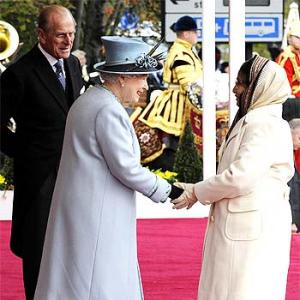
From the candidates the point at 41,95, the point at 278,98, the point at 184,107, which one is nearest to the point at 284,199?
the point at 278,98

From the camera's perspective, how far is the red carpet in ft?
24.6

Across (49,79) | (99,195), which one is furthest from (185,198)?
(49,79)

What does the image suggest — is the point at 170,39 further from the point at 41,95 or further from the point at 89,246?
the point at 89,246

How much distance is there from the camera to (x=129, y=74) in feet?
16.0

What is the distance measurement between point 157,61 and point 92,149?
1.76 feet

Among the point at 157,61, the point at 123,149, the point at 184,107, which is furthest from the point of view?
the point at 184,107

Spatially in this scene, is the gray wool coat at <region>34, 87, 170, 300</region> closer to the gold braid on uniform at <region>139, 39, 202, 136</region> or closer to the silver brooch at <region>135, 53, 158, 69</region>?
the silver brooch at <region>135, 53, 158, 69</region>

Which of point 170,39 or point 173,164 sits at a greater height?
point 170,39

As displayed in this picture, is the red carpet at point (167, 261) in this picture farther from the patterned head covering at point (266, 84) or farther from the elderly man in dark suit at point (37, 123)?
the patterned head covering at point (266, 84)

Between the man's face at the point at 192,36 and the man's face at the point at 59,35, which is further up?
the man's face at the point at 59,35

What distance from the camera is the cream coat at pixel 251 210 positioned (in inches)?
195

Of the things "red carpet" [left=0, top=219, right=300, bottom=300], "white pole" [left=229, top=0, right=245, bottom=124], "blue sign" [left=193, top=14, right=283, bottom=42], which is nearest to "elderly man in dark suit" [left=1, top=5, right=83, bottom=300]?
"red carpet" [left=0, top=219, right=300, bottom=300]

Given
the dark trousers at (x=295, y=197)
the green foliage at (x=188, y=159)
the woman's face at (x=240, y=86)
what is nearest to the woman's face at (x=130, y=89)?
the woman's face at (x=240, y=86)

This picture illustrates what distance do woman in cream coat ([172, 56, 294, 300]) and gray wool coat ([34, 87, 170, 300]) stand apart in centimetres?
34
